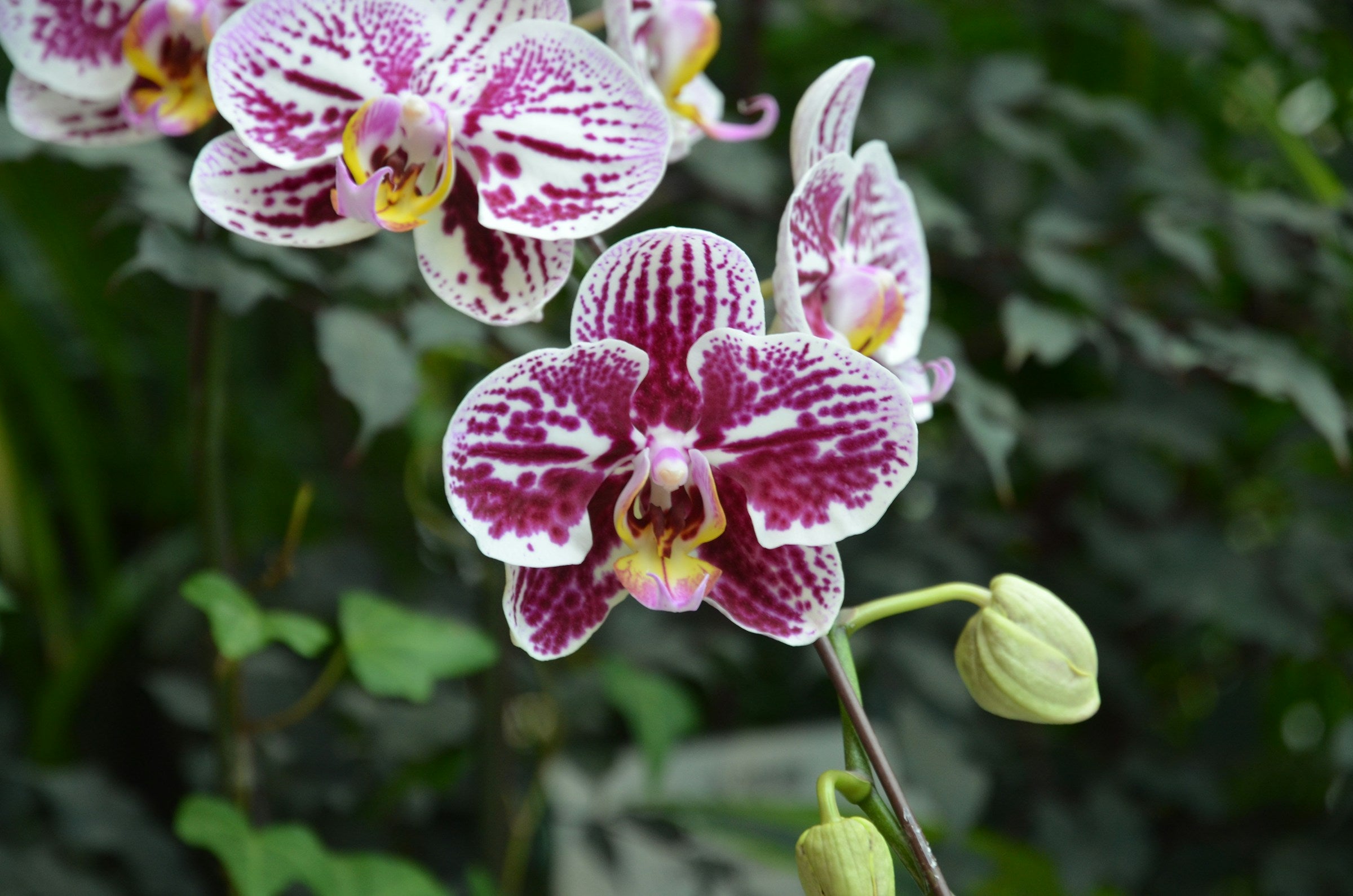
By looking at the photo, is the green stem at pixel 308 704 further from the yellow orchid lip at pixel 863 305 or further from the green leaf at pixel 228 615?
the yellow orchid lip at pixel 863 305

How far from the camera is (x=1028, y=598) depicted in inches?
15.3

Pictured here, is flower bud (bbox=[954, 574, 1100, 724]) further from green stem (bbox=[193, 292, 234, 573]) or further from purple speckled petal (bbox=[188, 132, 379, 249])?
green stem (bbox=[193, 292, 234, 573])

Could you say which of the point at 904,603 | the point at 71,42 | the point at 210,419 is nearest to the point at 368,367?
the point at 210,419

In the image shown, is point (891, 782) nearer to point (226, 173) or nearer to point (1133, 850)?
point (226, 173)

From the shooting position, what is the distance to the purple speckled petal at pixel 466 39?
0.37 metres

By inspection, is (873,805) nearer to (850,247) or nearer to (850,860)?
(850,860)

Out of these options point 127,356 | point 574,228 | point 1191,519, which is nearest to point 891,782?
point 574,228

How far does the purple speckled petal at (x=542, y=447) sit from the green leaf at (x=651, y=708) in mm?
447

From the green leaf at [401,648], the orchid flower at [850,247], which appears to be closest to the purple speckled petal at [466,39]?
the orchid flower at [850,247]

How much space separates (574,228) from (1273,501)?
1.03m

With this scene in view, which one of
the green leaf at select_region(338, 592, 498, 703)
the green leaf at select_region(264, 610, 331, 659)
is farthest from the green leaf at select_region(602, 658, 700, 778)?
the green leaf at select_region(264, 610, 331, 659)

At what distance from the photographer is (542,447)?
347 mm

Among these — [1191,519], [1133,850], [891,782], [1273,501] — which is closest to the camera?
[891,782]

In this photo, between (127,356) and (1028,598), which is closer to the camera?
(1028,598)
